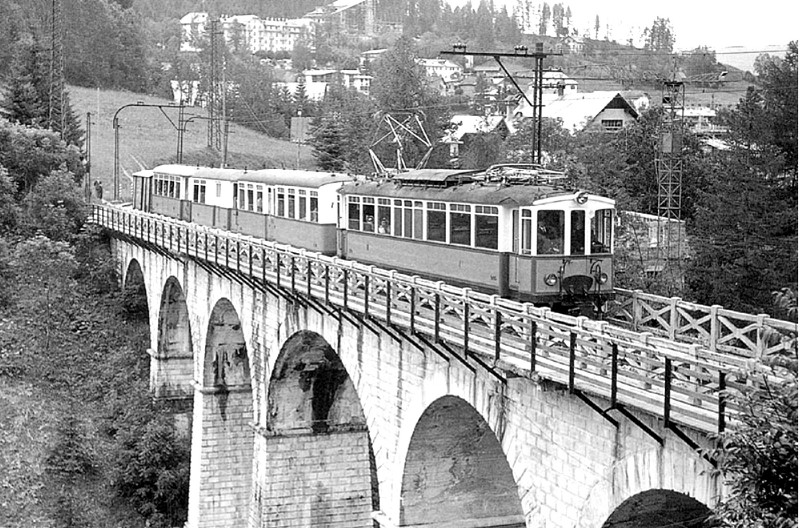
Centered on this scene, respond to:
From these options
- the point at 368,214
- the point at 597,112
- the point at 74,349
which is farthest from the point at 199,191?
the point at 597,112

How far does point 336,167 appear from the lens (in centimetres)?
7062

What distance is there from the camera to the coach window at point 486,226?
21.9 meters

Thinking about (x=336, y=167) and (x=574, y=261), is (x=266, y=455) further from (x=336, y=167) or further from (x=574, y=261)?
(x=336, y=167)

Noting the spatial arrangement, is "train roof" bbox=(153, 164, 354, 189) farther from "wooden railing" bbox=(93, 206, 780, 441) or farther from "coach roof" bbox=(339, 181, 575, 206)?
"coach roof" bbox=(339, 181, 575, 206)

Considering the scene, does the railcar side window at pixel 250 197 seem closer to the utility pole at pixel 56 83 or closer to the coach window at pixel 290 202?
the coach window at pixel 290 202

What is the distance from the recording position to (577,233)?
21391mm

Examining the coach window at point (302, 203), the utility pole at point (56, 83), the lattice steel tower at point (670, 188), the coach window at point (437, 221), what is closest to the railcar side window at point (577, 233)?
the coach window at point (437, 221)

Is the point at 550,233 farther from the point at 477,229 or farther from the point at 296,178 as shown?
the point at 296,178

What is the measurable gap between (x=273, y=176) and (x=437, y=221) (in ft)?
43.7

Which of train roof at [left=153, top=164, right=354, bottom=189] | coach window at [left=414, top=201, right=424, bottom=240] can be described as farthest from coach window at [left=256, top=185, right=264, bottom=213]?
coach window at [left=414, top=201, right=424, bottom=240]

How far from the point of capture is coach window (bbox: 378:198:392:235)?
26641 millimetres

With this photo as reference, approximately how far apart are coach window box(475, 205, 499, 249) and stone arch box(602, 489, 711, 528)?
639cm

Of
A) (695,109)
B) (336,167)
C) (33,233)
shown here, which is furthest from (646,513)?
(695,109)

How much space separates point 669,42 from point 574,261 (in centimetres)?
14216
